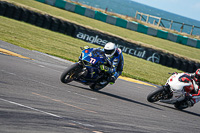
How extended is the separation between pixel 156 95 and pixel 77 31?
14448 millimetres

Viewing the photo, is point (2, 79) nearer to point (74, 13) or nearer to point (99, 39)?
point (99, 39)

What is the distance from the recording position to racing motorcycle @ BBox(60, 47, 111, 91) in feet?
29.6

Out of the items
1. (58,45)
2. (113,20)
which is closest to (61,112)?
(58,45)

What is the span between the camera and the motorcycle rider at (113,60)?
9554 millimetres

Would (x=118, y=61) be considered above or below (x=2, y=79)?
above

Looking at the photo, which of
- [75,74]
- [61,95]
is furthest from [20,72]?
[61,95]

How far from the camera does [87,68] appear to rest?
9.12 metres

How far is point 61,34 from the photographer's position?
23.9 m

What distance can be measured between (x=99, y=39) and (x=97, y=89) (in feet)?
44.1

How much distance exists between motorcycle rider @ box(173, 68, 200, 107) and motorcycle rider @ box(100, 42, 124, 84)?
1971 millimetres

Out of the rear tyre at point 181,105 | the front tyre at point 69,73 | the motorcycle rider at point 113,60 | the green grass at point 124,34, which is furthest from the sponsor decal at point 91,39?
the front tyre at point 69,73

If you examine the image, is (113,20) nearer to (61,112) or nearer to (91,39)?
(91,39)

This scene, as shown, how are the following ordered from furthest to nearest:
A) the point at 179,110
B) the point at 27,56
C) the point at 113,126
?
the point at 27,56, the point at 179,110, the point at 113,126

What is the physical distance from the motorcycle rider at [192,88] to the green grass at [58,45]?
5.66 m
